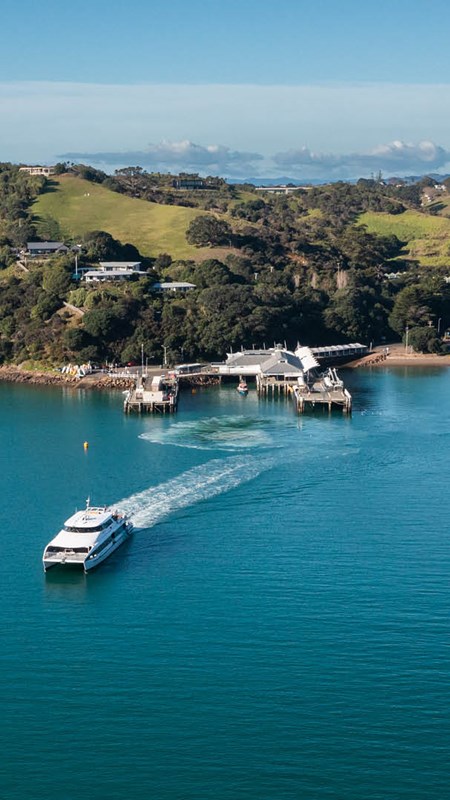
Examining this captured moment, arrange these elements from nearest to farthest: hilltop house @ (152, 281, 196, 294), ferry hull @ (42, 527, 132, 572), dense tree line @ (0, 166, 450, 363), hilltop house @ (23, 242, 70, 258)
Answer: ferry hull @ (42, 527, 132, 572), dense tree line @ (0, 166, 450, 363), hilltop house @ (152, 281, 196, 294), hilltop house @ (23, 242, 70, 258)

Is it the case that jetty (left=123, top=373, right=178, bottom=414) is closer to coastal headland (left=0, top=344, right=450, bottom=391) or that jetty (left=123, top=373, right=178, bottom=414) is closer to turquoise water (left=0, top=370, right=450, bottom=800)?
coastal headland (left=0, top=344, right=450, bottom=391)

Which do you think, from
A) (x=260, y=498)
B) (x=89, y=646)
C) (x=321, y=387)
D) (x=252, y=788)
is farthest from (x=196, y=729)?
(x=321, y=387)

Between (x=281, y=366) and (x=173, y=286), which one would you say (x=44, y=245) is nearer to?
(x=173, y=286)

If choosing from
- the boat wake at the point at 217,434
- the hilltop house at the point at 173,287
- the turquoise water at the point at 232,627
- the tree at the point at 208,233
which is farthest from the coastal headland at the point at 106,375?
the tree at the point at 208,233

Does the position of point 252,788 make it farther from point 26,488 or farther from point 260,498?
point 26,488

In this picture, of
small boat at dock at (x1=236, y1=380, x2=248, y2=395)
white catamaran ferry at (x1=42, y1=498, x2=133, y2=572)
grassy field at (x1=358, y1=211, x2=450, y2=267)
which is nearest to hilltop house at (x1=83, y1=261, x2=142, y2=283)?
small boat at dock at (x1=236, y1=380, x2=248, y2=395)

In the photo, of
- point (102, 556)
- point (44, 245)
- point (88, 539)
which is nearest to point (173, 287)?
point (44, 245)

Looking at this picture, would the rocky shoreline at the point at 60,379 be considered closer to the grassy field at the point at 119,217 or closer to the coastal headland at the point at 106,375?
the coastal headland at the point at 106,375
